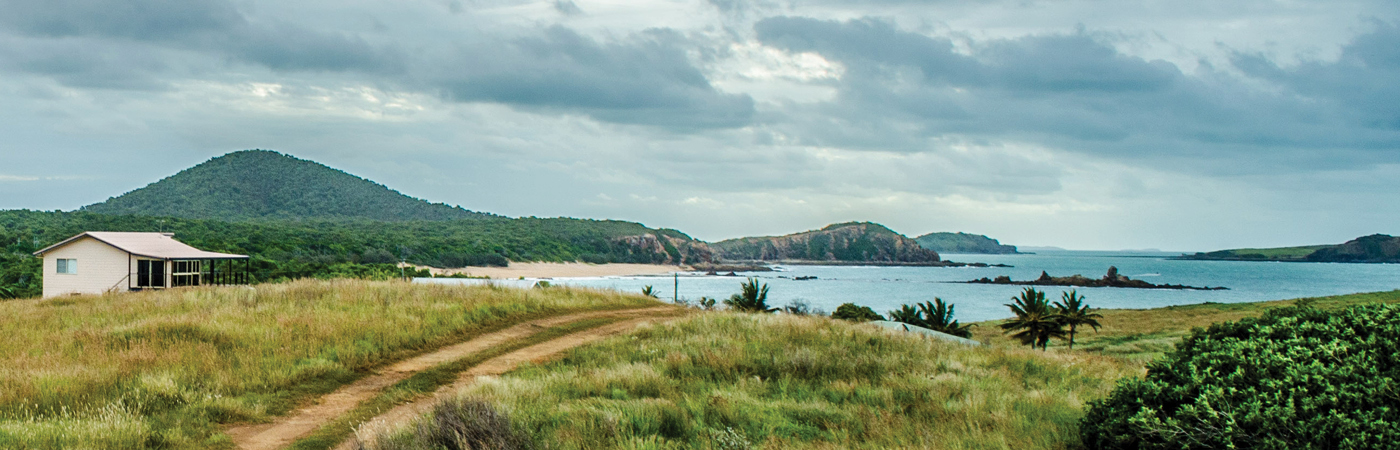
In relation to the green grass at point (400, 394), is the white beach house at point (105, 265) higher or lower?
higher

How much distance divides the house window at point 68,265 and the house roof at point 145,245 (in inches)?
29.8

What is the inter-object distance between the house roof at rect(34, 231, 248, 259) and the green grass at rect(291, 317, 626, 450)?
100ft

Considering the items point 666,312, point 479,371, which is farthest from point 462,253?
point 479,371

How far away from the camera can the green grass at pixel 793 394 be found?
642 cm

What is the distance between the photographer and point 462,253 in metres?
106

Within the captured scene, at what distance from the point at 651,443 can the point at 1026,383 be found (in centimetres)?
618

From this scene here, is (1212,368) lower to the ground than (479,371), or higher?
higher

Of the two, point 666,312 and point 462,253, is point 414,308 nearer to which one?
point 666,312

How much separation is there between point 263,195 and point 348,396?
16086 cm

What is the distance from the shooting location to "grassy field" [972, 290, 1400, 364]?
34875mm

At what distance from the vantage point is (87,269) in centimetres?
3678

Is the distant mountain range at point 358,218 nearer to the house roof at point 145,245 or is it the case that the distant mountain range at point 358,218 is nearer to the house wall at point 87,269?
the house roof at point 145,245

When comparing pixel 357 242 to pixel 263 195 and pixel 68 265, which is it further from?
pixel 263 195

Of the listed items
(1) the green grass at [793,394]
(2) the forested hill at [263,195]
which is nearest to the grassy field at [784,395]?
(1) the green grass at [793,394]
